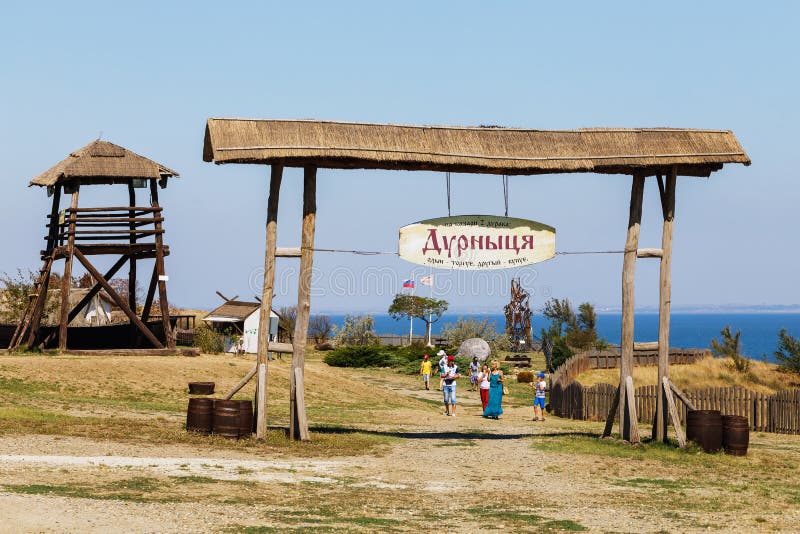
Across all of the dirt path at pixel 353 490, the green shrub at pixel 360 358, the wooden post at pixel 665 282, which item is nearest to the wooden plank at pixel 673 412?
the wooden post at pixel 665 282

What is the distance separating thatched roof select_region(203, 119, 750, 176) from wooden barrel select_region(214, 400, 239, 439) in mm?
4523

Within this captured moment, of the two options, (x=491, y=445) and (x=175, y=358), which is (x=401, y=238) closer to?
(x=491, y=445)

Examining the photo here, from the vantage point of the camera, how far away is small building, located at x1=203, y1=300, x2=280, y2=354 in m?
50.2

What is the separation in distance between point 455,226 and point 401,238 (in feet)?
3.53

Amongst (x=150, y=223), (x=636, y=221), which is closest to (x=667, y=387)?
(x=636, y=221)

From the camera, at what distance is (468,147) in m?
19.9

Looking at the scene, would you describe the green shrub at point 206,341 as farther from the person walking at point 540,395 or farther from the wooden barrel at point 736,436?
the wooden barrel at point 736,436

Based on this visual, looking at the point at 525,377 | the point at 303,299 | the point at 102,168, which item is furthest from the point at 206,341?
the point at 303,299

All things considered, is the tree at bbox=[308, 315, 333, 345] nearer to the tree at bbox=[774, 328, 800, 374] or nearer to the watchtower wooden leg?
the tree at bbox=[774, 328, 800, 374]

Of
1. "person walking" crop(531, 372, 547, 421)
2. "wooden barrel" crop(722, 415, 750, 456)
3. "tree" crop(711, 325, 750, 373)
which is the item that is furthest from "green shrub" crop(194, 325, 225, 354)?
"wooden barrel" crop(722, 415, 750, 456)

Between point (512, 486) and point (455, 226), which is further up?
point (455, 226)

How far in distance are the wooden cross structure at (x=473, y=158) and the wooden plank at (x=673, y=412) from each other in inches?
1.1

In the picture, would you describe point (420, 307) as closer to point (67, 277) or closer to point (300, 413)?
point (67, 277)

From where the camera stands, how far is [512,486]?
1582 cm
